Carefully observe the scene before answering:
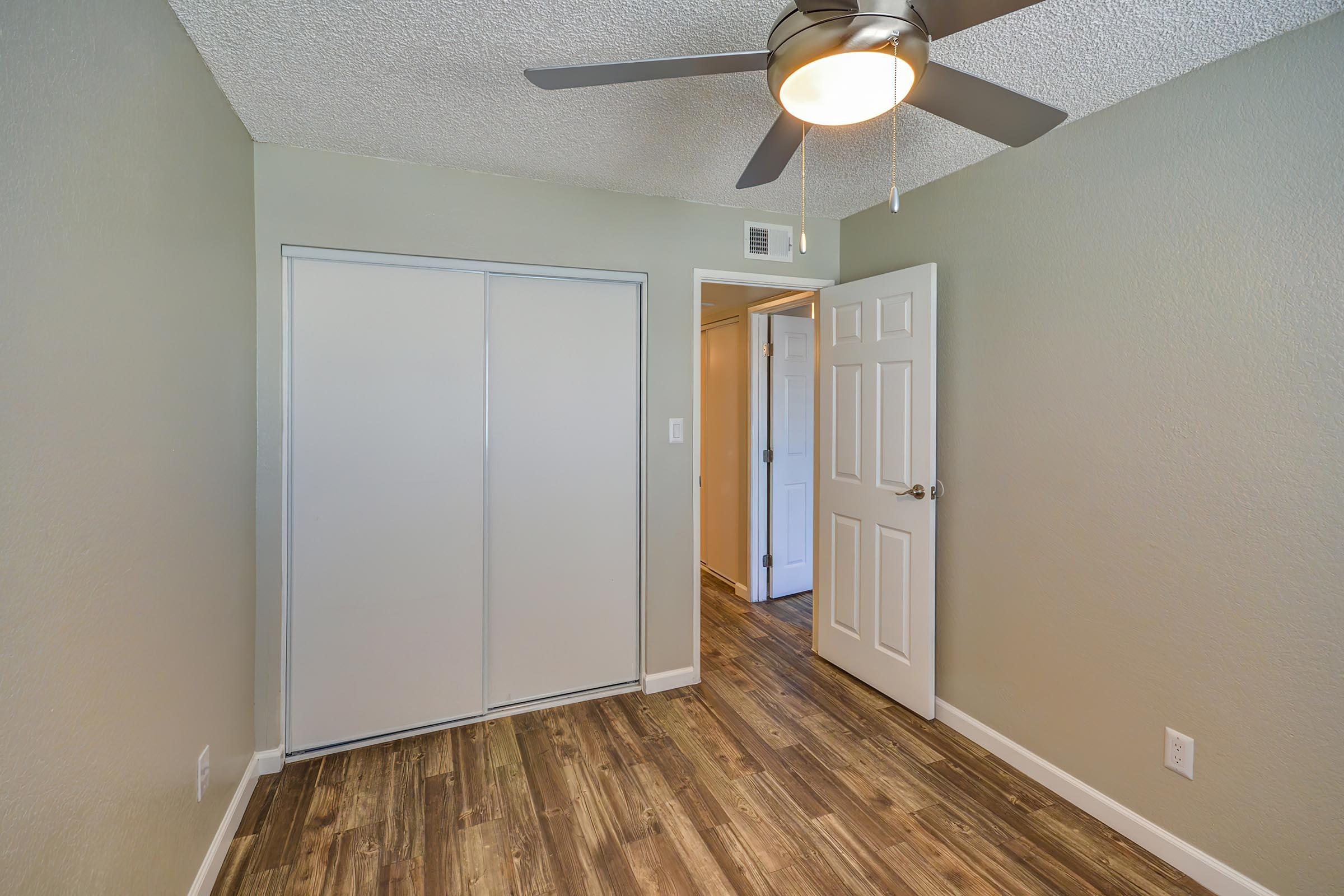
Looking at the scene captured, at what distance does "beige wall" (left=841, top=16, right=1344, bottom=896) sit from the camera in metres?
1.50

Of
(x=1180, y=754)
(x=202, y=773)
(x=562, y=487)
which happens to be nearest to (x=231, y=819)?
(x=202, y=773)

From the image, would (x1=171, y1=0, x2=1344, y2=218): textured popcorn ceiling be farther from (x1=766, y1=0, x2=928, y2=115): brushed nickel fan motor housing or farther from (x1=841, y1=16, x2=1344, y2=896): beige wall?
(x1=766, y1=0, x2=928, y2=115): brushed nickel fan motor housing

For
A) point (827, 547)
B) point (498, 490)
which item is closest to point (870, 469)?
point (827, 547)

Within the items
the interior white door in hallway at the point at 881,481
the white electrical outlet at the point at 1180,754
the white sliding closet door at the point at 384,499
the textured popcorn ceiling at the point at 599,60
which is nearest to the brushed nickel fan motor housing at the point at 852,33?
the textured popcorn ceiling at the point at 599,60

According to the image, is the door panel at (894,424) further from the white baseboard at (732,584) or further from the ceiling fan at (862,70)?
the white baseboard at (732,584)

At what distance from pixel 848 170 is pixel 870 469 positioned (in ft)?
4.27

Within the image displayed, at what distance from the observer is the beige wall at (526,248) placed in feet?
7.21

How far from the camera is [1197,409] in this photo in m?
1.72

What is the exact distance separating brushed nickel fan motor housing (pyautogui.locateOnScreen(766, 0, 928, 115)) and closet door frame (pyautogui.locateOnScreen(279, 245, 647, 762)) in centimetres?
167

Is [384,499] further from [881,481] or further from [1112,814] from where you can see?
[1112,814]

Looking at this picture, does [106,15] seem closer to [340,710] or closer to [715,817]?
[340,710]

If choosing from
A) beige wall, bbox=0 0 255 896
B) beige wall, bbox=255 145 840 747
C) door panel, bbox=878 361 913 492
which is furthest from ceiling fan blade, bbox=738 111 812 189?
beige wall, bbox=0 0 255 896

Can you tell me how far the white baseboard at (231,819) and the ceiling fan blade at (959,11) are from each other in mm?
2616

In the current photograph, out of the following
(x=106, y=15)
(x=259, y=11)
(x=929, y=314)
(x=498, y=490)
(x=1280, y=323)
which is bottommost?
(x=498, y=490)
